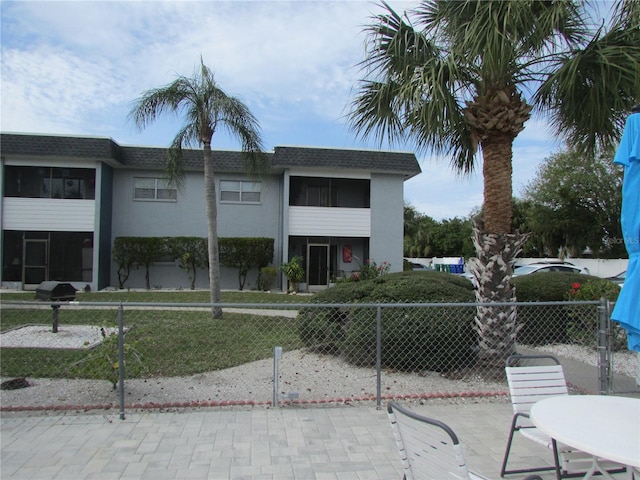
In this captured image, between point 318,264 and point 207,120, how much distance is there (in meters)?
11.8

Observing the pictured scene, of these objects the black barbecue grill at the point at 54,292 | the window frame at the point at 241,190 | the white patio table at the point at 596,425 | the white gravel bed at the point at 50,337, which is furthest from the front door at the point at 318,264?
the white patio table at the point at 596,425

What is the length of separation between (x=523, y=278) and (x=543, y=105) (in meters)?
3.92

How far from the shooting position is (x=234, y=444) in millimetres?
4203

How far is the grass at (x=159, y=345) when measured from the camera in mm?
6489

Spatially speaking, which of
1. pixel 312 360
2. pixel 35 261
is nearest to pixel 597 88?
pixel 312 360

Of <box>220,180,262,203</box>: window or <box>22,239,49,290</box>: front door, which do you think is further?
<box>220,180,262,203</box>: window

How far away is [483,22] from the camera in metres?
5.79

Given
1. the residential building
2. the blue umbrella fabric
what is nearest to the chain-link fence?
the blue umbrella fabric

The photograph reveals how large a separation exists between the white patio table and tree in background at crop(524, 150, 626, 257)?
30.2 m

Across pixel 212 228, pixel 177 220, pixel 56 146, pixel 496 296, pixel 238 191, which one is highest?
pixel 56 146

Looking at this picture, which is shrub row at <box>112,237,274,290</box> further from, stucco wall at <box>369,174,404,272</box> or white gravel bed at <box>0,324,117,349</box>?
white gravel bed at <box>0,324,117,349</box>

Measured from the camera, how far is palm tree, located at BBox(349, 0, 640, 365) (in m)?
5.76

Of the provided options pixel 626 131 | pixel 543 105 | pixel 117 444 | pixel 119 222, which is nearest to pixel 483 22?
pixel 543 105

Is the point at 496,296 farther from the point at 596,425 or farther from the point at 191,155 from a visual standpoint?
the point at 191,155
